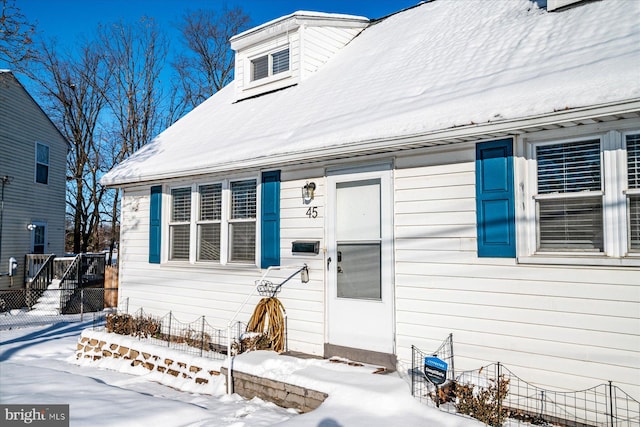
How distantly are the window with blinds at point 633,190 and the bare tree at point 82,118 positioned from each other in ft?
80.2

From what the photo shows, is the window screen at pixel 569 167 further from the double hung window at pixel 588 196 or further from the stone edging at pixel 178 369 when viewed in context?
the stone edging at pixel 178 369

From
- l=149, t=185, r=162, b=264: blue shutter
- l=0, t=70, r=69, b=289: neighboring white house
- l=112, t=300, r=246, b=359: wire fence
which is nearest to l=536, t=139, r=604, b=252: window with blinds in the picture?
l=112, t=300, r=246, b=359: wire fence

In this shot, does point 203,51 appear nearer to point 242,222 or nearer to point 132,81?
Result: point 132,81

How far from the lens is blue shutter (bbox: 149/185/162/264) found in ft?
26.6

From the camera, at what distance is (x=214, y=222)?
7.40m

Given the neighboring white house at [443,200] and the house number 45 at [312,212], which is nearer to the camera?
the neighboring white house at [443,200]

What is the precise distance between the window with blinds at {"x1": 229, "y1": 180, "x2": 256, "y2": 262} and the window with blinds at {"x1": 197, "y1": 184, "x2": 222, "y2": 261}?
0.30m

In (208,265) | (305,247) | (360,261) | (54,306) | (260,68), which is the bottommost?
(54,306)

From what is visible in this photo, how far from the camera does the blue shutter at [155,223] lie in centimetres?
809

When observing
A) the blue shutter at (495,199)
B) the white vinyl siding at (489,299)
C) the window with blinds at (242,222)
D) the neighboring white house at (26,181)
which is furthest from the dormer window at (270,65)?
the neighboring white house at (26,181)

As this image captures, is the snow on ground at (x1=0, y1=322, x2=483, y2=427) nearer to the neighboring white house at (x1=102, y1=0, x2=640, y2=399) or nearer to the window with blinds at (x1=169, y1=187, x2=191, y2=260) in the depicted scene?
the neighboring white house at (x1=102, y1=0, x2=640, y2=399)

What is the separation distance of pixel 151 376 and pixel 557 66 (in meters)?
6.31

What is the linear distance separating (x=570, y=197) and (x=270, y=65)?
21.1 feet

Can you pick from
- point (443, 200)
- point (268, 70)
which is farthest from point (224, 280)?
point (268, 70)
